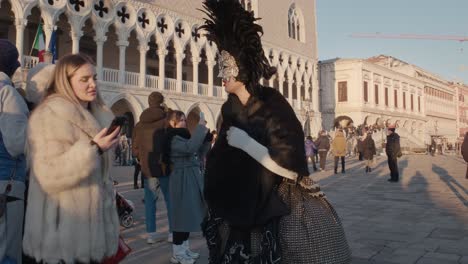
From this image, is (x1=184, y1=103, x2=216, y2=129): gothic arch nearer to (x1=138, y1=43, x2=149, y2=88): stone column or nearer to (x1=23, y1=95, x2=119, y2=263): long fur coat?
(x1=138, y1=43, x2=149, y2=88): stone column

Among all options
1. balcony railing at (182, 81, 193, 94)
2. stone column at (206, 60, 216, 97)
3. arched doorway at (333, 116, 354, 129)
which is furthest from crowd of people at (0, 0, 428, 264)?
arched doorway at (333, 116, 354, 129)

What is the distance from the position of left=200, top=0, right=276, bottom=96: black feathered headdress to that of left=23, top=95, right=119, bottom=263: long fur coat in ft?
3.13

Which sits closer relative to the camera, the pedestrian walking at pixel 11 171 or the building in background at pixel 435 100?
the pedestrian walking at pixel 11 171

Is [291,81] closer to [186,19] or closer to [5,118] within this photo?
[186,19]

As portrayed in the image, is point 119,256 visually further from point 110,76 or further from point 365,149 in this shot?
point 110,76

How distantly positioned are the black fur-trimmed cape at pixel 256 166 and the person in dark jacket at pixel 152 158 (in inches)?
99.5

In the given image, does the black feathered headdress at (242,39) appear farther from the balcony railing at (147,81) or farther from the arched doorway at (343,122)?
the arched doorway at (343,122)

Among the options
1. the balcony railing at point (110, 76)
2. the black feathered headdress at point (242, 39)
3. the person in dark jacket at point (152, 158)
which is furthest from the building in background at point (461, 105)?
the black feathered headdress at point (242, 39)

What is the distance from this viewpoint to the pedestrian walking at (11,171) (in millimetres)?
2145

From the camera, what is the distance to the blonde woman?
76.1 inches

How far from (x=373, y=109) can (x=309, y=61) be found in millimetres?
13153

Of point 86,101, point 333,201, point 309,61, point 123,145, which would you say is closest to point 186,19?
point 123,145

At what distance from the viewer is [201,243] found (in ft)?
15.9

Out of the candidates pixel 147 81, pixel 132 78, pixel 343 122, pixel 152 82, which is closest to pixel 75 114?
pixel 132 78
